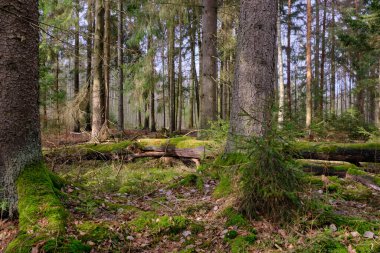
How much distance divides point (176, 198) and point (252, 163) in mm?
1893

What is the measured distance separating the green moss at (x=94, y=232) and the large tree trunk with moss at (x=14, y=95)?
1076 mm

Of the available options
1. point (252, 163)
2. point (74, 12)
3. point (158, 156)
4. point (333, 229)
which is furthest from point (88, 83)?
point (333, 229)

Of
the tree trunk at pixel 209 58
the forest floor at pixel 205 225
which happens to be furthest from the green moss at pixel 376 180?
the tree trunk at pixel 209 58

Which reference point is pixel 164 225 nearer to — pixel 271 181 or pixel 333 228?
pixel 271 181

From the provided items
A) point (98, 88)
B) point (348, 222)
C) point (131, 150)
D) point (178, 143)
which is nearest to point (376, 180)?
point (348, 222)

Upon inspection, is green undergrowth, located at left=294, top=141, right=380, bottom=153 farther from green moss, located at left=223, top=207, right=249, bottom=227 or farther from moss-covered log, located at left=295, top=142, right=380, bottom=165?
green moss, located at left=223, top=207, right=249, bottom=227

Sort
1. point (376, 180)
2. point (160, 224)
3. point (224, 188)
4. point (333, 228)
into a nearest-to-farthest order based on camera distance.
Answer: point (333, 228)
point (160, 224)
point (224, 188)
point (376, 180)

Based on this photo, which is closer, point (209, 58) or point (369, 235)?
point (369, 235)

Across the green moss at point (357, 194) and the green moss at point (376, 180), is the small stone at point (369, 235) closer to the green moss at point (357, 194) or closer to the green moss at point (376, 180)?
the green moss at point (357, 194)

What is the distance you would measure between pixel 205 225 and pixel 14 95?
3.01 meters

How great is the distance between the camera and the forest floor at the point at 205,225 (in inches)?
111

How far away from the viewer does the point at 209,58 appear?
32.2ft

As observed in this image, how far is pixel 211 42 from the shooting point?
9.79 meters

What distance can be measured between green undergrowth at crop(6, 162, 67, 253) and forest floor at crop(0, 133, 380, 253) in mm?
139
